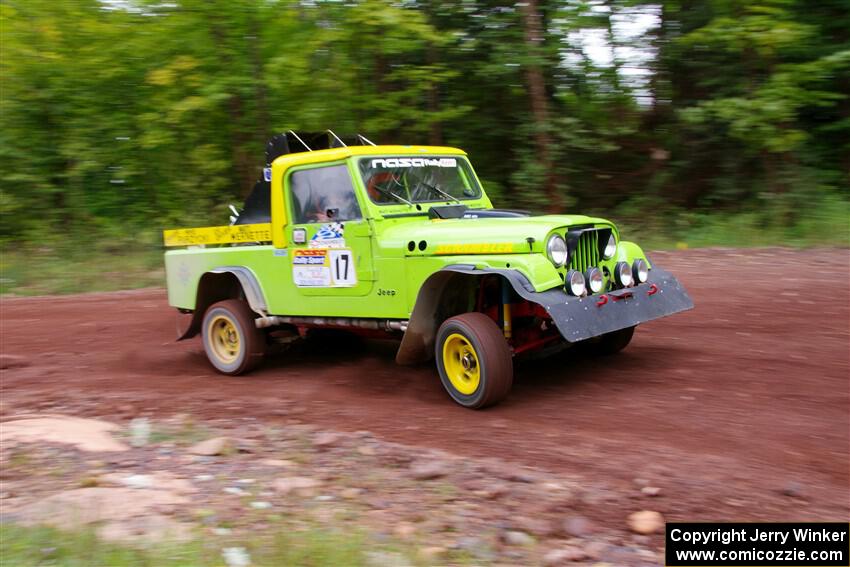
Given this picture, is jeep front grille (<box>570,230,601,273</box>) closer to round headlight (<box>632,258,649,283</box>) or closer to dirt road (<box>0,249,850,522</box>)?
round headlight (<box>632,258,649,283</box>)

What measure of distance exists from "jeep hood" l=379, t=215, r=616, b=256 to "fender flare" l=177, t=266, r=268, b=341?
1.60 meters

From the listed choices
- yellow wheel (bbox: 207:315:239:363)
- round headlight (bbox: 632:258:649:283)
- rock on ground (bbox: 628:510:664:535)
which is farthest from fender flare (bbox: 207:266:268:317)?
rock on ground (bbox: 628:510:664:535)

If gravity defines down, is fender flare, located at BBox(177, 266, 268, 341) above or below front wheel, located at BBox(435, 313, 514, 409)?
above

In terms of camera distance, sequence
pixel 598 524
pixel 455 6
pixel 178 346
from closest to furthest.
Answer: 1. pixel 598 524
2. pixel 178 346
3. pixel 455 6

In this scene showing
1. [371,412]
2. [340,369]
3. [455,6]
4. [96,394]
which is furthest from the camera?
[455,6]

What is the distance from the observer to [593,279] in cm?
541

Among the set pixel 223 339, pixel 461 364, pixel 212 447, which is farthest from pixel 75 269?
pixel 461 364

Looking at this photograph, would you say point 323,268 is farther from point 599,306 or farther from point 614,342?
point 614,342

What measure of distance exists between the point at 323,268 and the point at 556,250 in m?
2.09

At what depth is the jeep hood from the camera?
5.32 meters

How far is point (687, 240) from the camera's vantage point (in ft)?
39.5

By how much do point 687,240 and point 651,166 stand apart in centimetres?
261

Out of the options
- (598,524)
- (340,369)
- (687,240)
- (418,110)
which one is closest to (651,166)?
(687,240)

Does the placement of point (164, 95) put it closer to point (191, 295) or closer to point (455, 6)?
point (455, 6)
